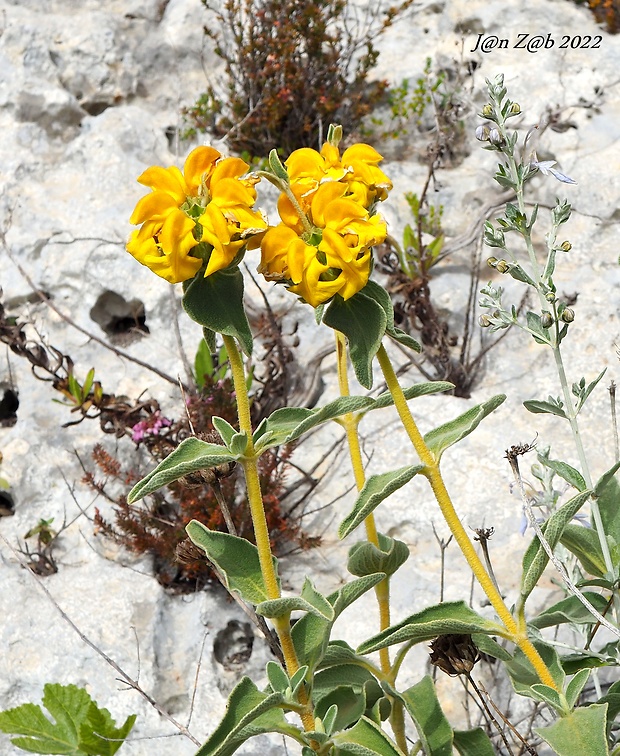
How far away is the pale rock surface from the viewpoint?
7.13ft

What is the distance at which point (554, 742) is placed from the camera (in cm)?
116

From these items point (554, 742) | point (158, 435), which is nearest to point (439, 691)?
point (554, 742)

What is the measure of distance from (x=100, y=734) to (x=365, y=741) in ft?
2.43

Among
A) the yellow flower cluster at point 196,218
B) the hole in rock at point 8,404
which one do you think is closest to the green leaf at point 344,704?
the yellow flower cluster at point 196,218

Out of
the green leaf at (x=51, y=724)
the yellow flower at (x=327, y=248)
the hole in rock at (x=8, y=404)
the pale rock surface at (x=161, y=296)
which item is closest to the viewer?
the yellow flower at (x=327, y=248)

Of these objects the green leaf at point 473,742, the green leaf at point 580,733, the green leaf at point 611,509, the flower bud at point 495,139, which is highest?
the flower bud at point 495,139

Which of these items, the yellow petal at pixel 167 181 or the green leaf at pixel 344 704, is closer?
the yellow petal at pixel 167 181

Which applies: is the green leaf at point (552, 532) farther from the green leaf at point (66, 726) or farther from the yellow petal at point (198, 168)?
the green leaf at point (66, 726)

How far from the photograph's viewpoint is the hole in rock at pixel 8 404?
3.04 m

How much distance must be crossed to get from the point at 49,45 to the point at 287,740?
348 centimetres

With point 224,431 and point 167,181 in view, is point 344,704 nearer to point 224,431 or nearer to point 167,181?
point 224,431

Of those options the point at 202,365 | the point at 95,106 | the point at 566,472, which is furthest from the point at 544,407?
the point at 95,106

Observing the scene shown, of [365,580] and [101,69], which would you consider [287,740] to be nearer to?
[365,580]

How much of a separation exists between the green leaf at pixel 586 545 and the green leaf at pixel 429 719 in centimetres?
33
